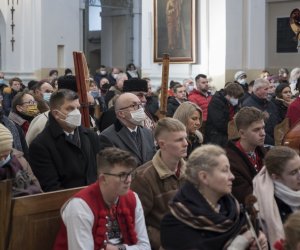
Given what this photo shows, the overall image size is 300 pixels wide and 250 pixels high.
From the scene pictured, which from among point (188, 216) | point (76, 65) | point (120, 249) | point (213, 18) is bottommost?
point (120, 249)

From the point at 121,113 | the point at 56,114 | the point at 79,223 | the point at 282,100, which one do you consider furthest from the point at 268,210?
the point at 282,100

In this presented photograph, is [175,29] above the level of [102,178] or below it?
above

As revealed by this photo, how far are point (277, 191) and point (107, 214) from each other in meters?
1.18

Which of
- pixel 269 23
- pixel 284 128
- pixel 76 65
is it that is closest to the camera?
pixel 76 65

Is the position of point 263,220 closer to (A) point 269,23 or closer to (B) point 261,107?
(B) point 261,107

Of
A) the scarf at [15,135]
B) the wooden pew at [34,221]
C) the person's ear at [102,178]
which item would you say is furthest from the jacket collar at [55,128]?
the person's ear at [102,178]

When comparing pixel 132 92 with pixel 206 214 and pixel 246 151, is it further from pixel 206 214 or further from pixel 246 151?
pixel 206 214

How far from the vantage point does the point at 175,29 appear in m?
18.9

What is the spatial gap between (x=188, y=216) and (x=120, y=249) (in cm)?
85

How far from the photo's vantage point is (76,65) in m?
7.24

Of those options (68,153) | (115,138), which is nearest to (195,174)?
(68,153)

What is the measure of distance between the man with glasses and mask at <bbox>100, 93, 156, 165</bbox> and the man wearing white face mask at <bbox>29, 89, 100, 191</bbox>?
0.35 m

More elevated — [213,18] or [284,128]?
[213,18]

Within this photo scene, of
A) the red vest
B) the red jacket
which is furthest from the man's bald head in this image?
the red jacket
